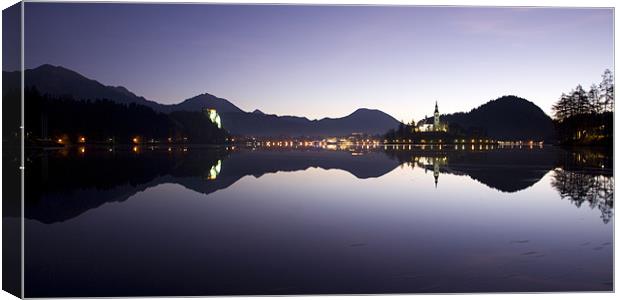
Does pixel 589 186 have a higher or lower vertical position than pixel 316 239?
higher

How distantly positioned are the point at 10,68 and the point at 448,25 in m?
9.22

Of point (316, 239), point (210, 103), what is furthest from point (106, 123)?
point (316, 239)

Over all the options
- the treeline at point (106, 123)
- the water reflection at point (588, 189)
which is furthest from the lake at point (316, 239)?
the treeline at point (106, 123)

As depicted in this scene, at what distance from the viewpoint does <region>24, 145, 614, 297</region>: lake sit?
8.57m

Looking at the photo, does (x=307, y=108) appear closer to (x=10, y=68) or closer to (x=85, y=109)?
(x=10, y=68)

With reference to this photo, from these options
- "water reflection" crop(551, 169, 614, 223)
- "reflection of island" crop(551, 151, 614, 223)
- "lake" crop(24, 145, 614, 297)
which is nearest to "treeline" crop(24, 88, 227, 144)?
"reflection of island" crop(551, 151, 614, 223)

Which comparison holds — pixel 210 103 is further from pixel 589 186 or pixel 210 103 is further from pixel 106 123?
pixel 106 123

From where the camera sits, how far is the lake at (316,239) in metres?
8.57

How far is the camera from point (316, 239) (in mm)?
11328

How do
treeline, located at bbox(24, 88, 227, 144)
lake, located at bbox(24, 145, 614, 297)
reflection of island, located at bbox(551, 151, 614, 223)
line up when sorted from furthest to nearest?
treeline, located at bbox(24, 88, 227, 144)
reflection of island, located at bbox(551, 151, 614, 223)
lake, located at bbox(24, 145, 614, 297)

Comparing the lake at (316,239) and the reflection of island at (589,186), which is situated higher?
the reflection of island at (589,186)

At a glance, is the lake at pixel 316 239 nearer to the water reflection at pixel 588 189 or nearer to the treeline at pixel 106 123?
the water reflection at pixel 588 189

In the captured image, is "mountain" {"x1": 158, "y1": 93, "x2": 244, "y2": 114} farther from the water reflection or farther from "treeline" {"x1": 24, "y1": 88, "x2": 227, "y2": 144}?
"treeline" {"x1": 24, "y1": 88, "x2": 227, "y2": 144}

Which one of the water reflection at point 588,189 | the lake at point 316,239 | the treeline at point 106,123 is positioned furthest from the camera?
the treeline at point 106,123
